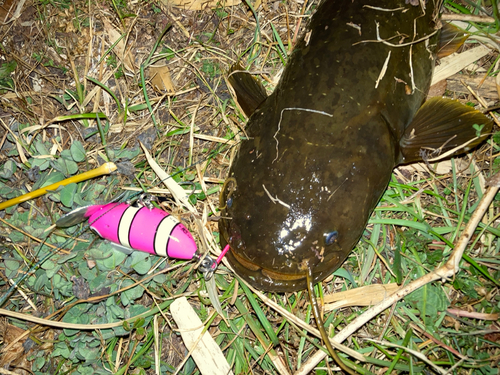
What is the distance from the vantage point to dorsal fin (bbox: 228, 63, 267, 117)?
275 centimetres

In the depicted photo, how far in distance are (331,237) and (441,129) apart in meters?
1.13

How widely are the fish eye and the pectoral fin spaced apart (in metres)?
0.81

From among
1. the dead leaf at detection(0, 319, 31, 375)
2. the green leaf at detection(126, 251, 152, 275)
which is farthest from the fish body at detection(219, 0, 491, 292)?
the dead leaf at detection(0, 319, 31, 375)

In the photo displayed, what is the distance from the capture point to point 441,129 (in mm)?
2580

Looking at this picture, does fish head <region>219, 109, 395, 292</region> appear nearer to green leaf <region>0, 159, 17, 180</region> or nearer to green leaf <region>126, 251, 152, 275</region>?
green leaf <region>126, 251, 152, 275</region>

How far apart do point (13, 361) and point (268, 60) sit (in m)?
2.93

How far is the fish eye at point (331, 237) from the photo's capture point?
7.11 feet

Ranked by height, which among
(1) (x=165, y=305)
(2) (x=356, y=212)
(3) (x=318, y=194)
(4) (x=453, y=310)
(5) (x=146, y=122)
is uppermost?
(5) (x=146, y=122)

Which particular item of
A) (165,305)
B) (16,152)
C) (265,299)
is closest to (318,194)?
(265,299)

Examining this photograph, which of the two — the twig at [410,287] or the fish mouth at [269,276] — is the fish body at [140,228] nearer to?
the fish mouth at [269,276]

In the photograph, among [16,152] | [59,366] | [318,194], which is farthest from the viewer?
[16,152]

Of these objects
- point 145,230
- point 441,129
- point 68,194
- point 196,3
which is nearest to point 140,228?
point 145,230

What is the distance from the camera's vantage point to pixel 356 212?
225 cm

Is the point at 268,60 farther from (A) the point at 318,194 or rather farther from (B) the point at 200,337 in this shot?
(B) the point at 200,337
